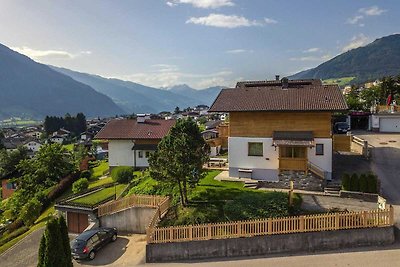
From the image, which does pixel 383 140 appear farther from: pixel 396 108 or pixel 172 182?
pixel 172 182

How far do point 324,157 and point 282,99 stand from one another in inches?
205

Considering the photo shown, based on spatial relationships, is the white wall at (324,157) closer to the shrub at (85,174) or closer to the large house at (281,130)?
the large house at (281,130)

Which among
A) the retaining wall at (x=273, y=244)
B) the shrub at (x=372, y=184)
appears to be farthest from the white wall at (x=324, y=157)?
the retaining wall at (x=273, y=244)

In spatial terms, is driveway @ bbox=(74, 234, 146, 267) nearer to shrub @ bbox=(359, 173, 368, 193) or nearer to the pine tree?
the pine tree

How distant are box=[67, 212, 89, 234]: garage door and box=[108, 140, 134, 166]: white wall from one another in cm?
1501

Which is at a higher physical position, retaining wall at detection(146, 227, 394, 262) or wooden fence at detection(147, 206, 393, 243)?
wooden fence at detection(147, 206, 393, 243)

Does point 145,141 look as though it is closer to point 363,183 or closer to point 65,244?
point 65,244

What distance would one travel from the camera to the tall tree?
798 inches

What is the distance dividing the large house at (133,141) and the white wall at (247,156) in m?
13.1

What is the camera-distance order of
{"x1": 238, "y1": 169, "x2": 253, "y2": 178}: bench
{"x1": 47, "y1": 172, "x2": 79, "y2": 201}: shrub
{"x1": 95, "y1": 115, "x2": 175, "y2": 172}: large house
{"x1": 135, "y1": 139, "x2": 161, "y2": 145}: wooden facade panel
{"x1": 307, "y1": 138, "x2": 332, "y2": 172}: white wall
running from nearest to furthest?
{"x1": 307, "y1": 138, "x2": 332, "y2": 172}: white wall, {"x1": 238, "y1": 169, "x2": 253, "y2": 178}: bench, {"x1": 47, "y1": 172, "x2": 79, "y2": 201}: shrub, {"x1": 95, "y1": 115, "x2": 175, "y2": 172}: large house, {"x1": 135, "y1": 139, "x2": 161, "y2": 145}: wooden facade panel

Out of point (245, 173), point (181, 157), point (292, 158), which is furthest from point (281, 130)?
point (181, 157)

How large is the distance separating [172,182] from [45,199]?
20185 mm

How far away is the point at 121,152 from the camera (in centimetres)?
3950

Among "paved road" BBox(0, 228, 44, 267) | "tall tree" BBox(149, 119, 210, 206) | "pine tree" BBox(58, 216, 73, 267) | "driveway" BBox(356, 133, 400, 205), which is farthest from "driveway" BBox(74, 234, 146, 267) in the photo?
"driveway" BBox(356, 133, 400, 205)
